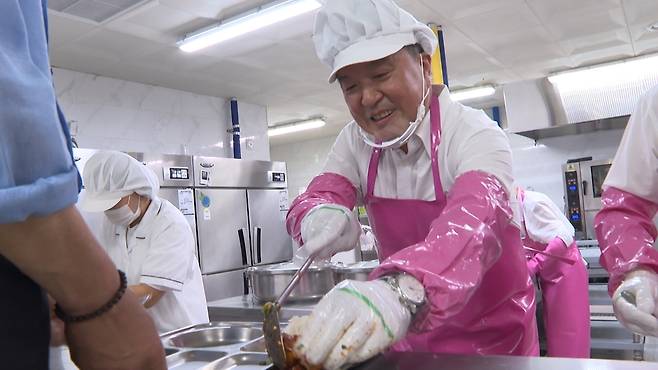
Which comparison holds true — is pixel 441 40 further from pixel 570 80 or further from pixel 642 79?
pixel 642 79

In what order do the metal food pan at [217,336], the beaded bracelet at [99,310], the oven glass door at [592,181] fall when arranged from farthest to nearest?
the oven glass door at [592,181]
the metal food pan at [217,336]
the beaded bracelet at [99,310]

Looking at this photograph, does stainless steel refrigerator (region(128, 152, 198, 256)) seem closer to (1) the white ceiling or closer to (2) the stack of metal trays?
(1) the white ceiling

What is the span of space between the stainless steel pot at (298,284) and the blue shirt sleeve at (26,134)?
1.84 m

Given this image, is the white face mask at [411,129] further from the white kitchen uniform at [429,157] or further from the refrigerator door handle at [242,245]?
the refrigerator door handle at [242,245]

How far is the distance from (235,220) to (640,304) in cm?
428

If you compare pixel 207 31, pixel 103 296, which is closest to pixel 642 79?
pixel 207 31

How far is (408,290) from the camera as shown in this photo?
96 cm

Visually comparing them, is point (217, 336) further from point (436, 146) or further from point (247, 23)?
point (247, 23)

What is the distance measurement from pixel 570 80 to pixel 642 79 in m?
0.65

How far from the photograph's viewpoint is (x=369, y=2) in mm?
1359

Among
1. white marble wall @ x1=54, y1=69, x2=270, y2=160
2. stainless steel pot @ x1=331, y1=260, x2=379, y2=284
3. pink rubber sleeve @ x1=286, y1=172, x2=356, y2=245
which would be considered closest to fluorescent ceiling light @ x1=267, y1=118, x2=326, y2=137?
white marble wall @ x1=54, y1=69, x2=270, y2=160

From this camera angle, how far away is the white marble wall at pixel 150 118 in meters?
5.38

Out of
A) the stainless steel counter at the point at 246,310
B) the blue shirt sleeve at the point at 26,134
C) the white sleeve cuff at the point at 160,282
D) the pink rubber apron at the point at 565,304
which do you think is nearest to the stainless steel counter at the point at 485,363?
the blue shirt sleeve at the point at 26,134

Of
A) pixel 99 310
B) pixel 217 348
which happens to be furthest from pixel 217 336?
pixel 99 310
